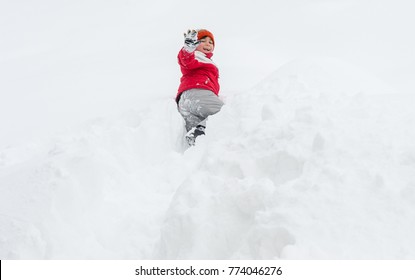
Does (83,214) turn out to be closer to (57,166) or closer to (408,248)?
(57,166)

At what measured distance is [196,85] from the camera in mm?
4789

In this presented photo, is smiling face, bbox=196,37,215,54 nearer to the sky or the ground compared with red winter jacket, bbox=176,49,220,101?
nearer to the sky

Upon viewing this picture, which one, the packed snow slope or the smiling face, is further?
the smiling face

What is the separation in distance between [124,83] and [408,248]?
6128 mm

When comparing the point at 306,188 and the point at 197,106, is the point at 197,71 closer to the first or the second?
the point at 197,106

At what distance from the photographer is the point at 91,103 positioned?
6609 millimetres

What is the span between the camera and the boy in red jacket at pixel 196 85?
4637mm

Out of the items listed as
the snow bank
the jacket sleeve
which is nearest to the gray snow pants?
the jacket sleeve

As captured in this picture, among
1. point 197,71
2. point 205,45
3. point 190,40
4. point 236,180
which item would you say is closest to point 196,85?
point 197,71

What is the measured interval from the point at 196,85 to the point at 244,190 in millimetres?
2412

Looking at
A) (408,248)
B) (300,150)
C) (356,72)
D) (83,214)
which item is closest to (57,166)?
(83,214)

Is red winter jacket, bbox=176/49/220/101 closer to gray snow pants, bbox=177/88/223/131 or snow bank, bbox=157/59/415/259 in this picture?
gray snow pants, bbox=177/88/223/131

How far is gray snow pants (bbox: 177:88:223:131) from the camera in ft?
15.2

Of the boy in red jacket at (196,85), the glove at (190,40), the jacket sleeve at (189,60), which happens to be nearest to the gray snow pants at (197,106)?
the boy in red jacket at (196,85)
